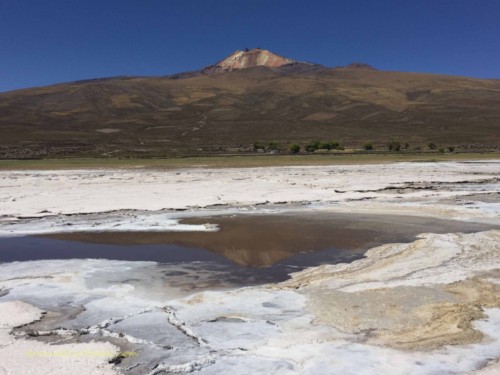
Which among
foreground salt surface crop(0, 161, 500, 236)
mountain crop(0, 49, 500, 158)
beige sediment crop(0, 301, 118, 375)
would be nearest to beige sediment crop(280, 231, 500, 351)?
beige sediment crop(0, 301, 118, 375)

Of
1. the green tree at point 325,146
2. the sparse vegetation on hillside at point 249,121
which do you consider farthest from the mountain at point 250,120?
Answer: the green tree at point 325,146

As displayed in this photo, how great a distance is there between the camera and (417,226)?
56.1ft

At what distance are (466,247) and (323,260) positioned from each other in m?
3.63

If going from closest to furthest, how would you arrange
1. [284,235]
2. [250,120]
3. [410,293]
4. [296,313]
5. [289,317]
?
[289,317]
[296,313]
[410,293]
[284,235]
[250,120]

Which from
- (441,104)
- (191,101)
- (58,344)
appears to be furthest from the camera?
(191,101)

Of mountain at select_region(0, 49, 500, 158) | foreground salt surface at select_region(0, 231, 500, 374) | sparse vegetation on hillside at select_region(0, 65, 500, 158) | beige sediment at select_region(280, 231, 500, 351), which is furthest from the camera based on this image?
mountain at select_region(0, 49, 500, 158)

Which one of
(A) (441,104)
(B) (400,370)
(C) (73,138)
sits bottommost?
(B) (400,370)

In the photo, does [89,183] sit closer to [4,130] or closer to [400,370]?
[400,370]

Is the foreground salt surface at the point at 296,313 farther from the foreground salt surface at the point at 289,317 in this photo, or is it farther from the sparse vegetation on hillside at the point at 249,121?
the sparse vegetation on hillside at the point at 249,121

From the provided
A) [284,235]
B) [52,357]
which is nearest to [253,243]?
[284,235]

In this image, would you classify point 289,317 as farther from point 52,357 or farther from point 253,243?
point 253,243

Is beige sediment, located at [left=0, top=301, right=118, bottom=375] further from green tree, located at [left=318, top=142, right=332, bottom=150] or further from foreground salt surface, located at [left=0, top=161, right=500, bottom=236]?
green tree, located at [left=318, top=142, right=332, bottom=150]

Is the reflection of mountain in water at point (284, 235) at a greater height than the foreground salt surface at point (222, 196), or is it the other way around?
the foreground salt surface at point (222, 196)

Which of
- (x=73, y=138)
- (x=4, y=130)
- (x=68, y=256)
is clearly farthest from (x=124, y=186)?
(x=4, y=130)
